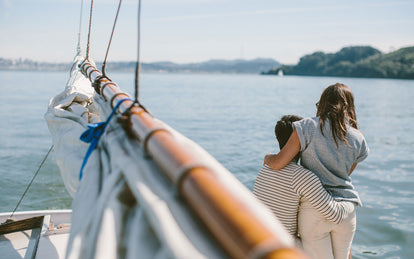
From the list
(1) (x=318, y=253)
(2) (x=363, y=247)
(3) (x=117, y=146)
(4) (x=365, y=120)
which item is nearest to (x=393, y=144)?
(4) (x=365, y=120)

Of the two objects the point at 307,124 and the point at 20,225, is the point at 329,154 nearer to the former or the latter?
the point at 307,124

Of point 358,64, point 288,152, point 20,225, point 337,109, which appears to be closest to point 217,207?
point 288,152

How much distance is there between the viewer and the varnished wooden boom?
0.58m

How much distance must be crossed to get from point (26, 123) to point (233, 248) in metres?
18.3

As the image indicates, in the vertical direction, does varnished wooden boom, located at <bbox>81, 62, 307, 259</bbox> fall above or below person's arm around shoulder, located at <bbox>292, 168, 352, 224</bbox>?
above

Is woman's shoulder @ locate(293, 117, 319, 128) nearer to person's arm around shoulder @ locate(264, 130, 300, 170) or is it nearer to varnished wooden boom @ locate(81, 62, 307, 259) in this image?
person's arm around shoulder @ locate(264, 130, 300, 170)

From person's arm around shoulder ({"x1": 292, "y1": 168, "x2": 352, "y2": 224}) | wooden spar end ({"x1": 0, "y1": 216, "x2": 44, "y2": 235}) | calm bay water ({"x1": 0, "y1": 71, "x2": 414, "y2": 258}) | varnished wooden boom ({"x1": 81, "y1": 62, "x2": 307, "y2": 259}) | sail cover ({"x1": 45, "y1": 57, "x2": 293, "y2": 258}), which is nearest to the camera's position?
varnished wooden boom ({"x1": 81, "y1": 62, "x2": 307, "y2": 259})

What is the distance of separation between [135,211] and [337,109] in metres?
1.54

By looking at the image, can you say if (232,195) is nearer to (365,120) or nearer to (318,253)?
(318,253)

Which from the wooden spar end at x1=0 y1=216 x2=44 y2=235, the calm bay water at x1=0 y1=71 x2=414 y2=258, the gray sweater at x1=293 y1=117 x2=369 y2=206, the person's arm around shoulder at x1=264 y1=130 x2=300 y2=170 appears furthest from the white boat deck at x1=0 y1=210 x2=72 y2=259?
the calm bay water at x1=0 y1=71 x2=414 y2=258

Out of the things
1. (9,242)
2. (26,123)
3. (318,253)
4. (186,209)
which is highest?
(186,209)

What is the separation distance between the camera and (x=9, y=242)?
3092 millimetres

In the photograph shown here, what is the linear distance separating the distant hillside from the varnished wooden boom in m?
87.3

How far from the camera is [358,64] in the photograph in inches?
3602
